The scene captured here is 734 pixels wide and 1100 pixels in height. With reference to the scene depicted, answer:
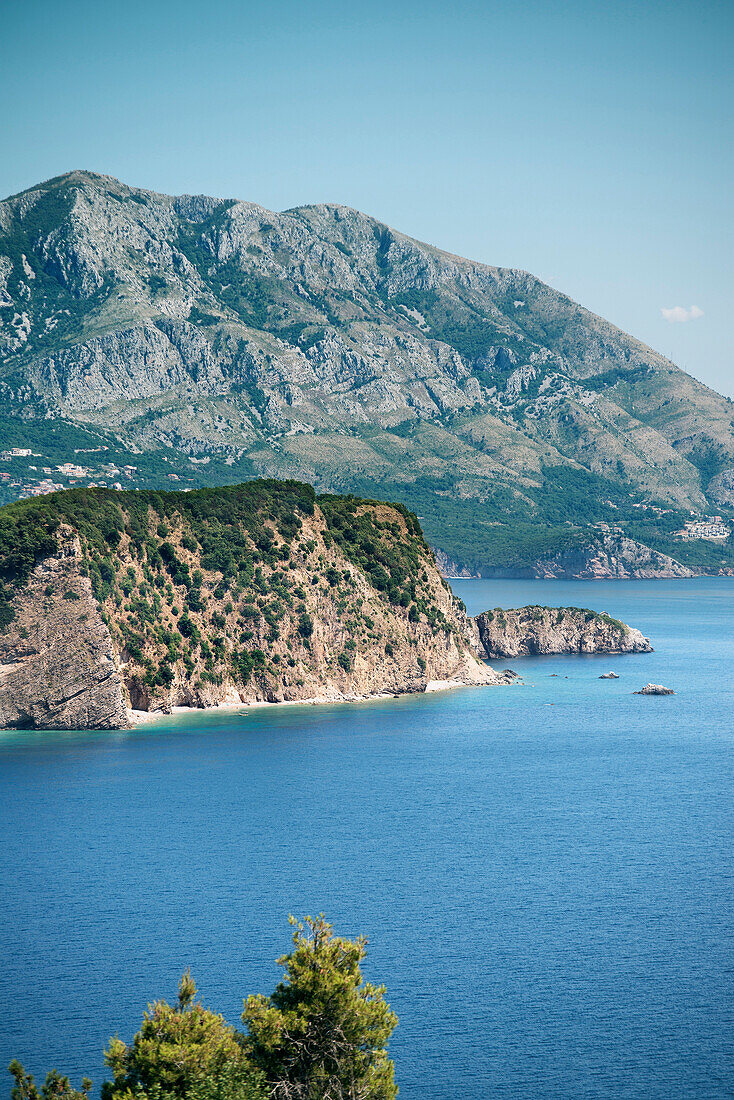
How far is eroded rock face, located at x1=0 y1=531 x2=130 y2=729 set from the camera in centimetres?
11056

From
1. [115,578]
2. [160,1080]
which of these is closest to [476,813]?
[115,578]

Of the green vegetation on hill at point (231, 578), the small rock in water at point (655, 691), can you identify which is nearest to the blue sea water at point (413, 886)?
the green vegetation on hill at point (231, 578)

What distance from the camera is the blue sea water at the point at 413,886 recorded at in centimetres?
4981

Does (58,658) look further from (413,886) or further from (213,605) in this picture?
(413,886)

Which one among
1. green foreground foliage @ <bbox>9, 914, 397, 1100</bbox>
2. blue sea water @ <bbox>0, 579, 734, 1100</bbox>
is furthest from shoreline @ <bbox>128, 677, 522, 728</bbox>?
green foreground foliage @ <bbox>9, 914, 397, 1100</bbox>

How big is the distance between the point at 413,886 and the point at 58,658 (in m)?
53.6

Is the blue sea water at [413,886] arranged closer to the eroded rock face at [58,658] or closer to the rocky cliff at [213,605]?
the eroded rock face at [58,658]

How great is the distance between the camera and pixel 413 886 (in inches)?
2785

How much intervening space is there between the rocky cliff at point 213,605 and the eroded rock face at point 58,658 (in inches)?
5.5

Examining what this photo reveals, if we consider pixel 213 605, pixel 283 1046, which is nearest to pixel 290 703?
pixel 213 605

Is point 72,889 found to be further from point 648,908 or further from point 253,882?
point 648,908

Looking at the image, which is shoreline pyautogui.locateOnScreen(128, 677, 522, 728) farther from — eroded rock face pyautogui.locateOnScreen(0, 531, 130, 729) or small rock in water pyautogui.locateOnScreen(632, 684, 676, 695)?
small rock in water pyautogui.locateOnScreen(632, 684, 676, 695)

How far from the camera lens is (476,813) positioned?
297 ft

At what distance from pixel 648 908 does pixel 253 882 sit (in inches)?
969
